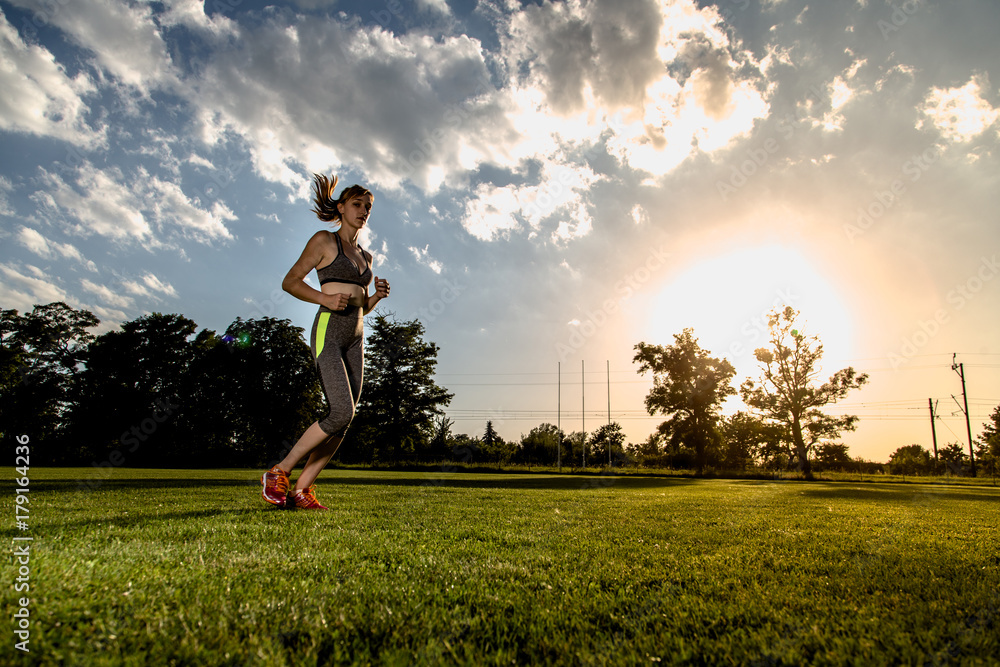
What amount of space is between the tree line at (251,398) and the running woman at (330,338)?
1588 inches

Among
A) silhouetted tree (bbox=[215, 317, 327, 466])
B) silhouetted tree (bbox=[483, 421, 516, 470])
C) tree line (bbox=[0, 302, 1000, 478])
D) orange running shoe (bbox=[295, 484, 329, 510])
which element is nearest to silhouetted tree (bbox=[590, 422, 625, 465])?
silhouetted tree (bbox=[483, 421, 516, 470])

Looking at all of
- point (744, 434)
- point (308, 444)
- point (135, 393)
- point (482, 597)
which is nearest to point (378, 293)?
point (308, 444)

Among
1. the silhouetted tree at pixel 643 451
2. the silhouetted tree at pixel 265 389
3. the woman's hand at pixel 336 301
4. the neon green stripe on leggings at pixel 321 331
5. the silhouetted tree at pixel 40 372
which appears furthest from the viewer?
the silhouetted tree at pixel 643 451

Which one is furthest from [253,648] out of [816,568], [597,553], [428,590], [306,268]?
[306,268]

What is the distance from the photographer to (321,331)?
13.5 feet

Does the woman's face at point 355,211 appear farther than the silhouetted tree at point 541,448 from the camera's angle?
No

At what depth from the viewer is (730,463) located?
156 ft

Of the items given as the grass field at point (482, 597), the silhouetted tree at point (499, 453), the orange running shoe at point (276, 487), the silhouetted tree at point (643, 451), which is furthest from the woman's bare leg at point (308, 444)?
the silhouetted tree at point (643, 451)

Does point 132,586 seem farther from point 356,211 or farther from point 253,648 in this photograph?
point 356,211

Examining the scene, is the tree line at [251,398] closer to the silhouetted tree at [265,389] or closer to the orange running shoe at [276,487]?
the silhouetted tree at [265,389]

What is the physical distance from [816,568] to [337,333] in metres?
3.82

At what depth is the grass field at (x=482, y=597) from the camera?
4.33 ft

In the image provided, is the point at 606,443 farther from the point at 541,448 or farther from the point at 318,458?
the point at 318,458

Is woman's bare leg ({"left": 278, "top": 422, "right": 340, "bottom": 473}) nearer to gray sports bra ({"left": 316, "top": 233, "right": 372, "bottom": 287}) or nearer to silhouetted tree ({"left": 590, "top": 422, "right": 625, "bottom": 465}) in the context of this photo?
gray sports bra ({"left": 316, "top": 233, "right": 372, "bottom": 287})
